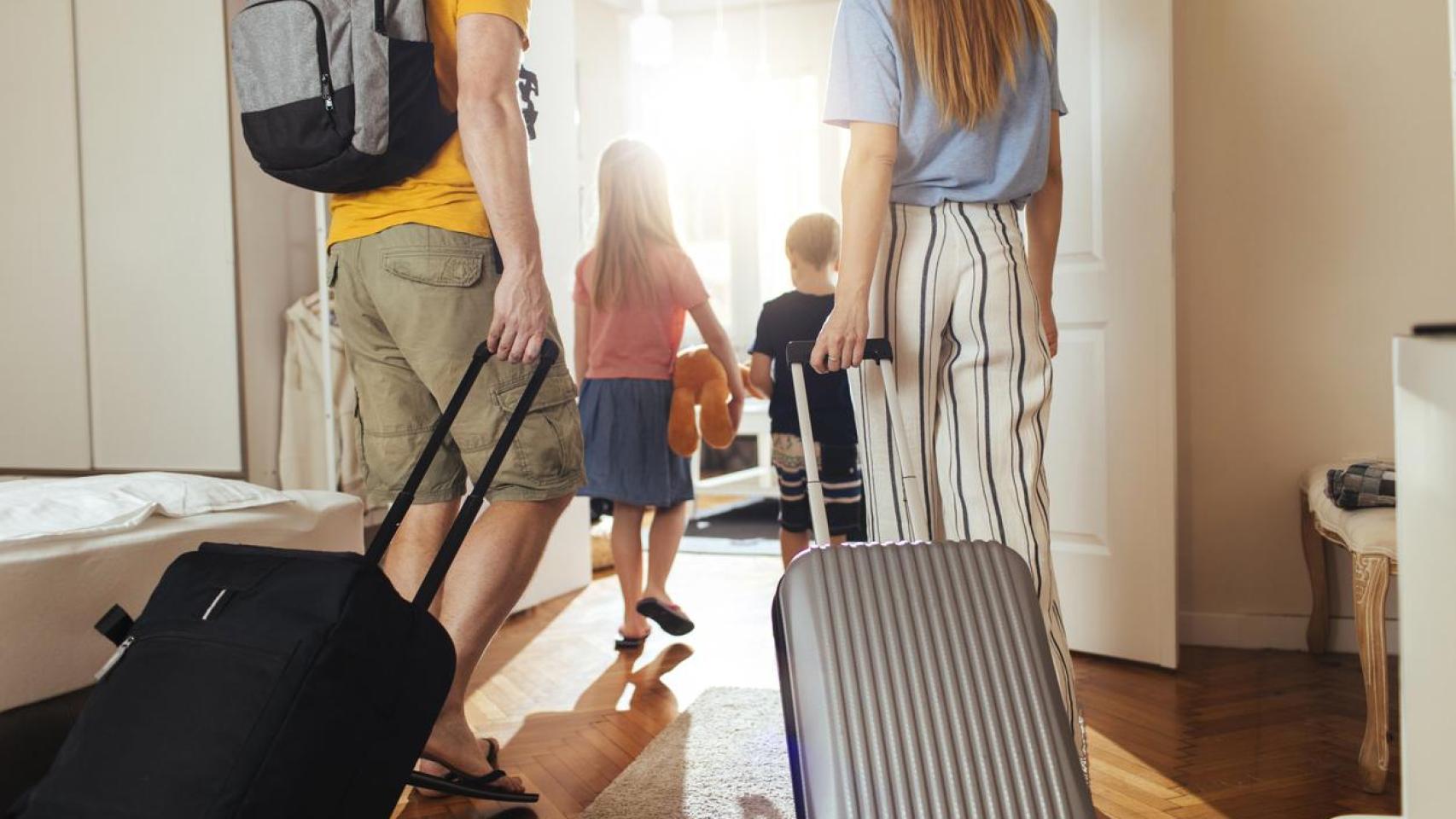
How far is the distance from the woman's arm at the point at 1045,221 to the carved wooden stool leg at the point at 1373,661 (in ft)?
2.40

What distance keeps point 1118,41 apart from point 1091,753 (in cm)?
162

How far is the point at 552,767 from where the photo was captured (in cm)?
202

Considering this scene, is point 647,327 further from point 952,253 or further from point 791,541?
point 952,253

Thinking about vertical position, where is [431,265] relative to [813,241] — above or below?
below

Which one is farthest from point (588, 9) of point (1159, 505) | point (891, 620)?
point (891, 620)

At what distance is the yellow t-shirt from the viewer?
63.6 inches

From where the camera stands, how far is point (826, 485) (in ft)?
9.68

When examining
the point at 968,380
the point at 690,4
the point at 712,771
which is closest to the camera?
the point at 968,380

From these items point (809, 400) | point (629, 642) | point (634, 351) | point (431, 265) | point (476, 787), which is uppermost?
point (431, 265)

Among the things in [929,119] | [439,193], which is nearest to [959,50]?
[929,119]

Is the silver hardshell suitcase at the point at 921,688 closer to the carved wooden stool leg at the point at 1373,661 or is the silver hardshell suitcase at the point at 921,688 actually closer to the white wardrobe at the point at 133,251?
the carved wooden stool leg at the point at 1373,661

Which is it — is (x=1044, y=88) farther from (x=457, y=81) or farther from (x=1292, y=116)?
(x=1292, y=116)

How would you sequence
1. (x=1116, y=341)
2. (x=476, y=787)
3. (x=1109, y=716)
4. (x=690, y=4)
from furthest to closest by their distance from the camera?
(x=690, y=4)
(x=1116, y=341)
(x=1109, y=716)
(x=476, y=787)

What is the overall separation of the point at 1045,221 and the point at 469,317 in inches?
36.7
